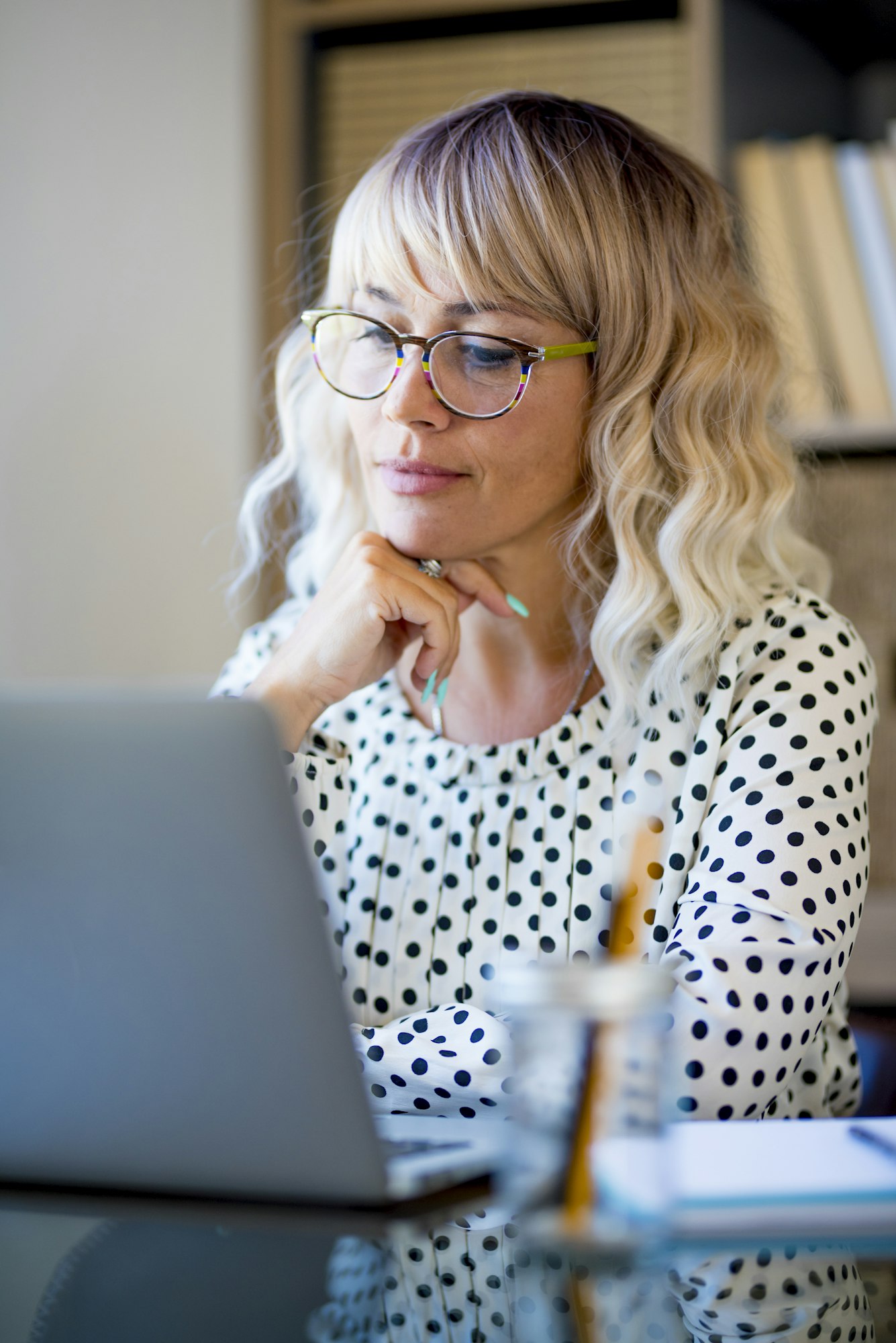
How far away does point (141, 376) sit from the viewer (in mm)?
2102

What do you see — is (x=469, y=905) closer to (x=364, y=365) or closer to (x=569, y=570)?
(x=569, y=570)

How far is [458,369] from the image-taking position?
114cm

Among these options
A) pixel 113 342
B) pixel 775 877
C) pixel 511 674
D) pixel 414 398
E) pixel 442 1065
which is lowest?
pixel 442 1065

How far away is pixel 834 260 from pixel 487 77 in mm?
606

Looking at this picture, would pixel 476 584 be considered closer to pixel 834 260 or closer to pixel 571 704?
pixel 571 704

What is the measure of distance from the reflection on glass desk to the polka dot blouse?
0.27 meters

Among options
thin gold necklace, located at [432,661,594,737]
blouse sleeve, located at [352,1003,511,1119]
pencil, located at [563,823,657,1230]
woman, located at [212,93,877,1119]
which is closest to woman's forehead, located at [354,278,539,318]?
woman, located at [212,93,877,1119]

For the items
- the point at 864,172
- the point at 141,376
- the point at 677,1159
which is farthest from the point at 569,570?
the point at 141,376

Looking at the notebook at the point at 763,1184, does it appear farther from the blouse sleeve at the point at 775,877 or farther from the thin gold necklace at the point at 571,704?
the thin gold necklace at the point at 571,704

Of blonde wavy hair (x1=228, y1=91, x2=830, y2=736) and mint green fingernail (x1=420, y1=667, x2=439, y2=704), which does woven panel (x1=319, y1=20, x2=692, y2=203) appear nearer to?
blonde wavy hair (x1=228, y1=91, x2=830, y2=736)

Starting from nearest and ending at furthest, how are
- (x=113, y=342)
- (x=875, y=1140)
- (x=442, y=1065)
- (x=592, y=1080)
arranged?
(x=592, y=1080)
(x=875, y=1140)
(x=442, y=1065)
(x=113, y=342)

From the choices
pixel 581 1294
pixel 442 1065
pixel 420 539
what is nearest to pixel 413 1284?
pixel 581 1294

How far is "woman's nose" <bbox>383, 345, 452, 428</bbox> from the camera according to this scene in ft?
3.71

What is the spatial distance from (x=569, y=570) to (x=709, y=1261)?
766 mm
